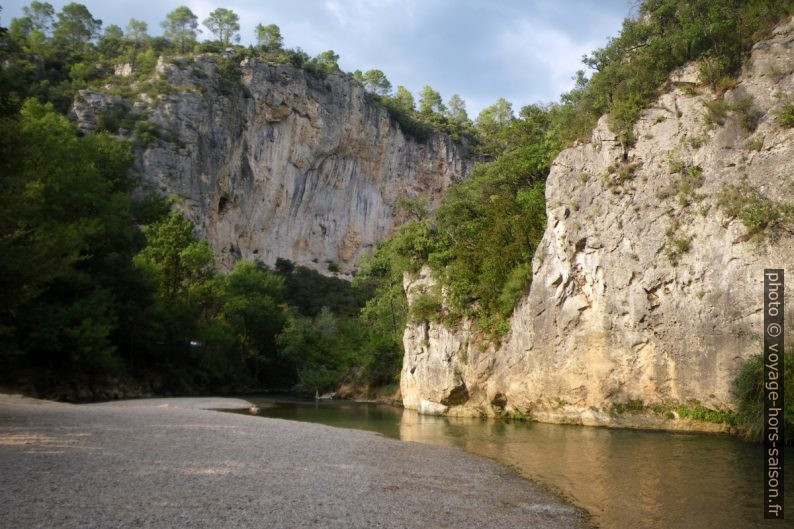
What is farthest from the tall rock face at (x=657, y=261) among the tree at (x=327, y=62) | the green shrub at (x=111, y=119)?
the tree at (x=327, y=62)

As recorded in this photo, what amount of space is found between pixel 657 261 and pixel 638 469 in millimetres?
9840

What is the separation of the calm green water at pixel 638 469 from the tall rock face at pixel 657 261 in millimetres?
2322

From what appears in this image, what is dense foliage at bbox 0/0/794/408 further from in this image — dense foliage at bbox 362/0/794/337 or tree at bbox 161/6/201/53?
tree at bbox 161/6/201/53

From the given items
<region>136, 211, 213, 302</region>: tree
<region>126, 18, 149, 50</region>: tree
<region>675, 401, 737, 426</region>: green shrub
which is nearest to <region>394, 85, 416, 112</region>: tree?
<region>126, 18, 149, 50</region>: tree

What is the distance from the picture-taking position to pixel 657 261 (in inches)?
725

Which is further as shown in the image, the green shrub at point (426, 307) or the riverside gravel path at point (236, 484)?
the green shrub at point (426, 307)

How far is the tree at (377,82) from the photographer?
10206cm

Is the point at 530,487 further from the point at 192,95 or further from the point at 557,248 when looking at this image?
the point at 192,95

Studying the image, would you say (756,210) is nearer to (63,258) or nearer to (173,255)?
(63,258)

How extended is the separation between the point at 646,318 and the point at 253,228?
5858 centimetres

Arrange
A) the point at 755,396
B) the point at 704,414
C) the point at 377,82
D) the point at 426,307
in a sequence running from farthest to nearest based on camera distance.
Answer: the point at 377,82 < the point at 426,307 < the point at 704,414 < the point at 755,396

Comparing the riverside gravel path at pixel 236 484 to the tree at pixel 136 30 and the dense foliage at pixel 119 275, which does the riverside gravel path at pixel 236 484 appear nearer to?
the dense foliage at pixel 119 275

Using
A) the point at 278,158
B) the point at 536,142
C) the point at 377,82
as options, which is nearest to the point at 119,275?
the point at 536,142

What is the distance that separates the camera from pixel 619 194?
2031 centimetres
